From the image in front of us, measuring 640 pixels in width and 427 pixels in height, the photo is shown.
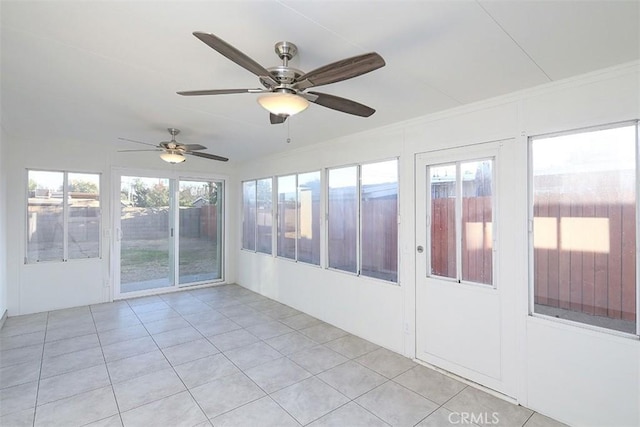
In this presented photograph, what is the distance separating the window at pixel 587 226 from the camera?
211 cm

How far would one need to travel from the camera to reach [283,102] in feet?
5.99

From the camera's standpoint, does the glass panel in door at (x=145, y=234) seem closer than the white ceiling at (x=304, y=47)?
No

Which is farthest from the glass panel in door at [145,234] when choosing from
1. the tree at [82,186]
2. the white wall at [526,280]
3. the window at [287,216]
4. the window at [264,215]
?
the white wall at [526,280]

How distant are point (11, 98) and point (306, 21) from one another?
10.0 ft

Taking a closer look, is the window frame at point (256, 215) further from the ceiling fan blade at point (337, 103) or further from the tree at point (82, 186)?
the ceiling fan blade at point (337, 103)

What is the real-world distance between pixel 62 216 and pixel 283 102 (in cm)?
491

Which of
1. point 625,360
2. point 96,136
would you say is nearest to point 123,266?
point 96,136

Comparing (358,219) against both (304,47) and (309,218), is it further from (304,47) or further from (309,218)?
(304,47)

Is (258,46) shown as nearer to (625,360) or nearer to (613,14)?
(613,14)

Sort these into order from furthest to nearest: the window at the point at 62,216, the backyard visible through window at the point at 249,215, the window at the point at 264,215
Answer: the backyard visible through window at the point at 249,215
the window at the point at 264,215
the window at the point at 62,216

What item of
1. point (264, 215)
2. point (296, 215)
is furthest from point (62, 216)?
point (296, 215)

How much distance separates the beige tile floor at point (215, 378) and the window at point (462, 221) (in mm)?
1046

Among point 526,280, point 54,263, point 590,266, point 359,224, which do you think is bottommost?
point 54,263

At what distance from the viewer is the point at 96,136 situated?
4.34 m
